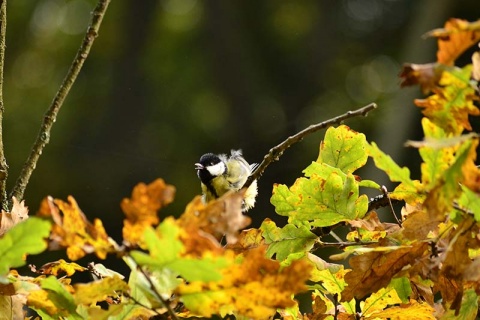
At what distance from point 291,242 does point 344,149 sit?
0.08 meters

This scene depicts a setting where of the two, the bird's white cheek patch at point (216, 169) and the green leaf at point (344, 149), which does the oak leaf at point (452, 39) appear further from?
the bird's white cheek patch at point (216, 169)

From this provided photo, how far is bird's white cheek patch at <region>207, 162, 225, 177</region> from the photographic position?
158 cm

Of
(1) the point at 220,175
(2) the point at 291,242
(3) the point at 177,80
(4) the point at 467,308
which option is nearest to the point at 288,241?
(2) the point at 291,242

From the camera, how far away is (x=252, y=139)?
4227 millimetres

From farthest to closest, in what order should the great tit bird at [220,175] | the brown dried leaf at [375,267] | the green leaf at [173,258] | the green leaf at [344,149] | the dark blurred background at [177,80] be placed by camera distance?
the dark blurred background at [177,80], the great tit bird at [220,175], the green leaf at [344,149], the brown dried leaf at [375,267], the green leaf at [173,258]

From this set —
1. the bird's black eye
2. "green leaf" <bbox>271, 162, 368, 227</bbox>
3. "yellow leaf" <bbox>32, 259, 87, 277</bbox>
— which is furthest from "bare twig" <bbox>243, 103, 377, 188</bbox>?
the bird's black eye

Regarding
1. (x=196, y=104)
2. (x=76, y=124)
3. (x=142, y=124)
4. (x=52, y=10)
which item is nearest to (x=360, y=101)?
(x=196, y=104)

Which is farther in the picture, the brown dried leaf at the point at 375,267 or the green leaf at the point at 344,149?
the green leaf at the point at 344,149

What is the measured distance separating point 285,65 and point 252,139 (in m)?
0.76

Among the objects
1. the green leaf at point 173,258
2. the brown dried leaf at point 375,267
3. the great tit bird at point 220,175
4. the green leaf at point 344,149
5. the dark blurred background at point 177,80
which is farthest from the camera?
the dark blurred background at point 177,80

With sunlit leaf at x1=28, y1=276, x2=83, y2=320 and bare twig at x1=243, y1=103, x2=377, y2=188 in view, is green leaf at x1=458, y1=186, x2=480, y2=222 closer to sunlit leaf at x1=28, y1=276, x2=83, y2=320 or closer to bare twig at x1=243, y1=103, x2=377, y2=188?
bare twig at x1=243, y1=103, x2=377, y2=188

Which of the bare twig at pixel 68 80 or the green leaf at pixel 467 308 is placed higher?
the bare twig at pixel 68 80

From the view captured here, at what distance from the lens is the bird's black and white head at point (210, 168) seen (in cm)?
158

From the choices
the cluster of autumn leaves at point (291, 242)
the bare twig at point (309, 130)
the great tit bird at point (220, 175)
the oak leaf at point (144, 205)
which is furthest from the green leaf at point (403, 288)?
A: the great tit bird at point (220, 175)
